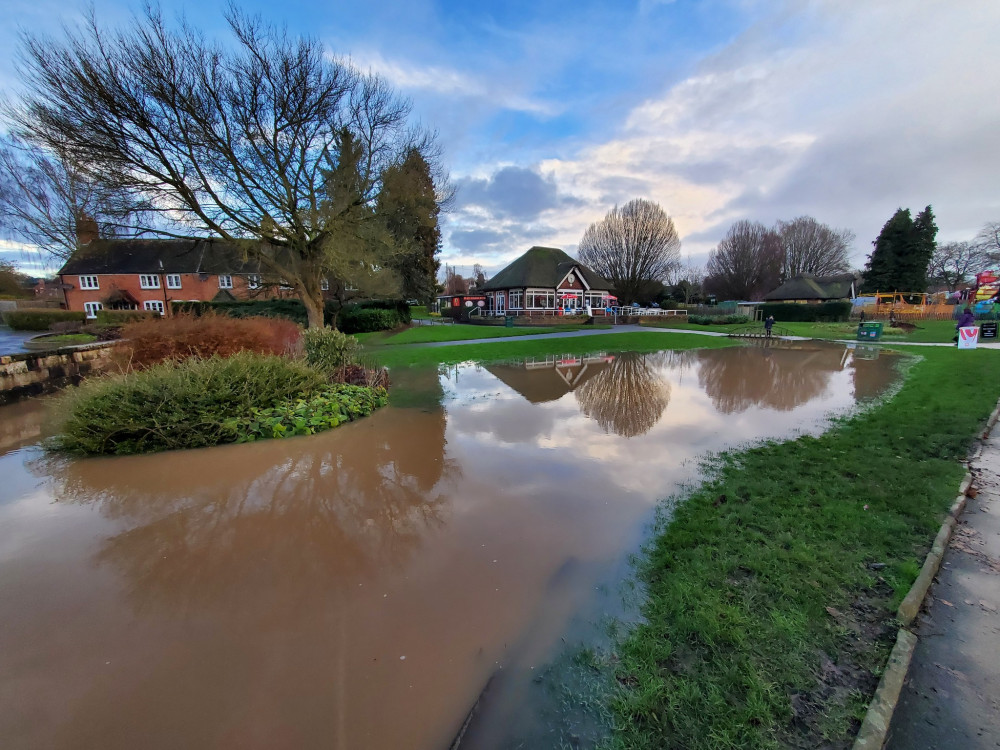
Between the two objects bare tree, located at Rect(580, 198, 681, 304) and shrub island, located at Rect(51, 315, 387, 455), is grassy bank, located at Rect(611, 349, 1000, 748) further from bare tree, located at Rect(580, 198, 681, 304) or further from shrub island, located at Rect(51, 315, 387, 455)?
bare tree, located at Rect(580, 198, 681, 304)

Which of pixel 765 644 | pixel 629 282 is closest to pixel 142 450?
pixel 765 644

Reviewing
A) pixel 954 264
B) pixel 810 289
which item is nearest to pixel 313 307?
pixel 810 289

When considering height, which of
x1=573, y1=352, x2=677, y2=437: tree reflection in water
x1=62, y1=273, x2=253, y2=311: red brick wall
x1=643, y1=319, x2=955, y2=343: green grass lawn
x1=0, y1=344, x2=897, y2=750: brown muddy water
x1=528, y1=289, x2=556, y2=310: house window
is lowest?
x1=0, y1=344, x2=897, y2=750: brown muddy water

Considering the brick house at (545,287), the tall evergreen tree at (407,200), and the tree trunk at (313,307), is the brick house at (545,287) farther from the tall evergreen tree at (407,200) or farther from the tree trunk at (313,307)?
the tree trunk at (313,307)

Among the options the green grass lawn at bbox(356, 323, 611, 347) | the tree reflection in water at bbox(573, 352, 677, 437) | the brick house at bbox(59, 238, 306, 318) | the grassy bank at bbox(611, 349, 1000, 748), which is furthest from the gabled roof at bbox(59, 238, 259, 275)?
the grassy bank at bbox(611, 349, 1000, 748)

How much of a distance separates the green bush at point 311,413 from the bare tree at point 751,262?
56197 mm

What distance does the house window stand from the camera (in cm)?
3500

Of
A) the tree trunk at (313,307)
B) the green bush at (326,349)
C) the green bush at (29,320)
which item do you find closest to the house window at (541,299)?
the tree trunk at (313,307)

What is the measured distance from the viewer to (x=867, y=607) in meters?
2.77

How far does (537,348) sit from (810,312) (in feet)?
101

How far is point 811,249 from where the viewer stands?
52.6m

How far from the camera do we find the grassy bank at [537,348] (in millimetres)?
16531

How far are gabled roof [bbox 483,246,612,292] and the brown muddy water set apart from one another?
29.5m

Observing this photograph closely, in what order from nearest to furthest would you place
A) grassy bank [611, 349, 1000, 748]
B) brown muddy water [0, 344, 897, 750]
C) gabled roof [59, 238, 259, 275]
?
grassy bank [611, 349, 1000, 748]
brown muddy water [0, 344, 897, 750]
gabled roof [59, 238, 259, 275]
